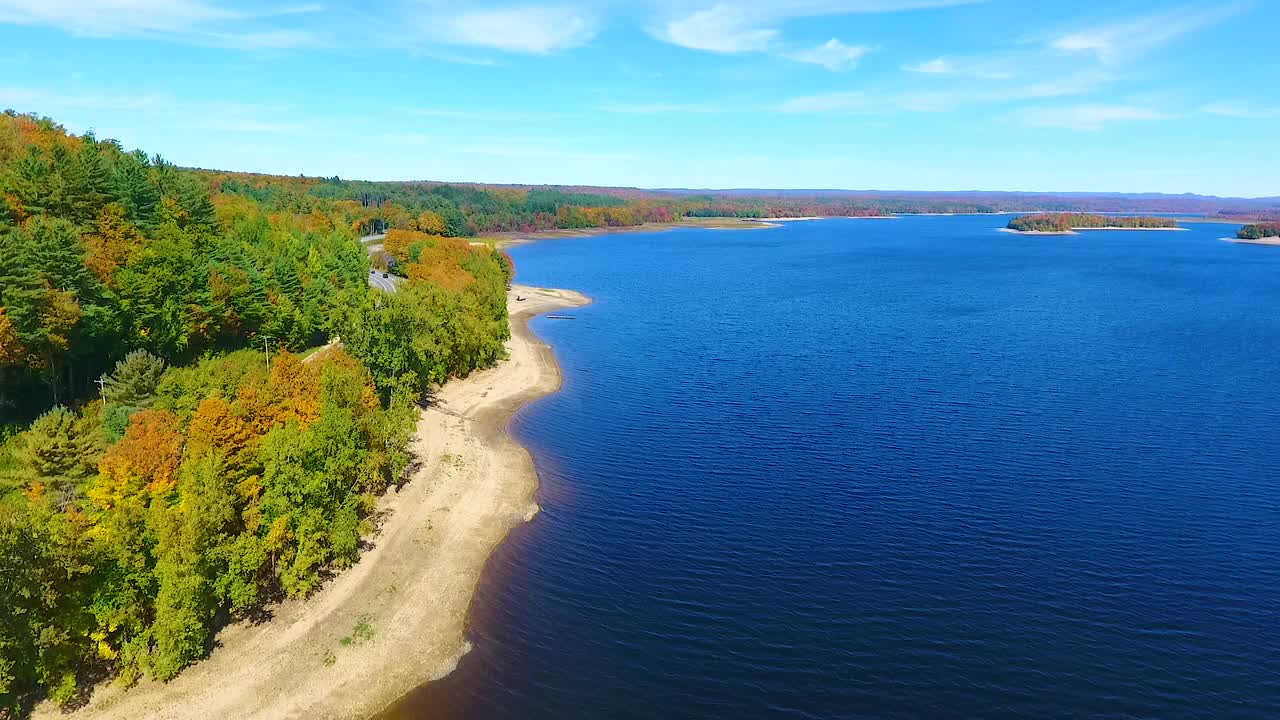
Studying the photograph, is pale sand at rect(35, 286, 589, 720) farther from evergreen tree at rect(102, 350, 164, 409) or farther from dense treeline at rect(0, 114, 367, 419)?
dense treeline at rect(0, 114, 367, 419)

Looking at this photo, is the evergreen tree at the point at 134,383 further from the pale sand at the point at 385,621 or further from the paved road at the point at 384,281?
the paved road at the point at 384,281

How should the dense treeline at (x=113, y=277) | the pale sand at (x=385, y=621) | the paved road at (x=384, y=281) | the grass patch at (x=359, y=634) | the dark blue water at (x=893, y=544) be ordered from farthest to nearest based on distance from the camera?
the paved road at (x=384, y=281) < the dense treeline at (x=113, y=277) < the grass patch at (x=359, y=634) < the dark blue water at (x=893, y=544) < the pale sand at (x=385, y=621)

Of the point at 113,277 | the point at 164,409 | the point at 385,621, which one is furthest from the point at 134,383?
the point at 385,621

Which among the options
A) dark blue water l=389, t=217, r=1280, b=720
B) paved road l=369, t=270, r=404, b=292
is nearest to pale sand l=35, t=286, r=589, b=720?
dark blue water l=389, t=217, r=1280, b=720

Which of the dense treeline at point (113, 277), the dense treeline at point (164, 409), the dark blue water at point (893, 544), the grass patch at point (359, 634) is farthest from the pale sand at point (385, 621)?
the dense treeline at point (113, 277)

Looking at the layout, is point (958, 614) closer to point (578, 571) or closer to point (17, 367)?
point (578, 571)

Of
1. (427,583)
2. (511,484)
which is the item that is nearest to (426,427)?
(511,484)
